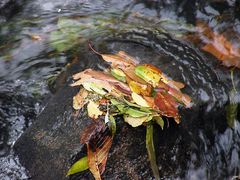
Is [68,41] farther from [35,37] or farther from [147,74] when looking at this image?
[147,74]

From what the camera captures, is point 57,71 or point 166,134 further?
point 57,71

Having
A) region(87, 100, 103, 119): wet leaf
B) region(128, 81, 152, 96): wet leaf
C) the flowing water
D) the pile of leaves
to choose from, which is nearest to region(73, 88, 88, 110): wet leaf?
the pile of leaves

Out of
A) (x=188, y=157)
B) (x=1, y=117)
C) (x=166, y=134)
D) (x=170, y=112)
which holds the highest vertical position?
(x=170, y=112)

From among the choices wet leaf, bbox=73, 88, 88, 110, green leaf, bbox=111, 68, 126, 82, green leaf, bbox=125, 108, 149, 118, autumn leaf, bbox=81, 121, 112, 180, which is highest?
green leaf, bbox=111, 68, 126, 82

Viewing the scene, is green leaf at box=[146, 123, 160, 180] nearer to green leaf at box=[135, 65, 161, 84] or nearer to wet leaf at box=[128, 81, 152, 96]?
wet leaf at box=[128, 81, 152, 96]

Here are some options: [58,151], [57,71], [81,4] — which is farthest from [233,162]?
[81,4]

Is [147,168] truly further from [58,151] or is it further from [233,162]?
[233,162]
